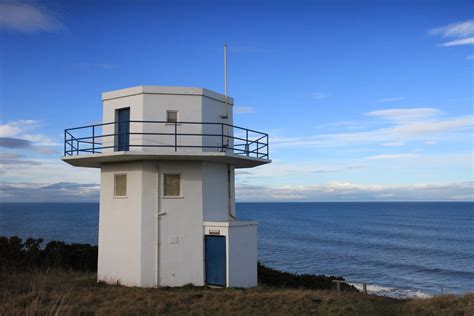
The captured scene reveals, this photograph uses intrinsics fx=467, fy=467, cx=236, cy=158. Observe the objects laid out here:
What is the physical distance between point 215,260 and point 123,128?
6.34 meters

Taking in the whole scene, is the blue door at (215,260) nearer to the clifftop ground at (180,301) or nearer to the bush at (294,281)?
the clifftop ground at (180,301)

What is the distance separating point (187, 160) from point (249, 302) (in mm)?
6030

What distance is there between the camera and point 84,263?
2359 cm

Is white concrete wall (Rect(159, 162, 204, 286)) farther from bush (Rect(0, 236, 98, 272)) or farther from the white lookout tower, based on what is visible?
bush (Rect(0, 236, 98, 272))

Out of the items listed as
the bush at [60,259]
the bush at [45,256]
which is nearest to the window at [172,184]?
the bush at [60,259]

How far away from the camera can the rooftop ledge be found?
1650cm

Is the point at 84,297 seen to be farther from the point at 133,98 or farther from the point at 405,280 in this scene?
the point at 405,280

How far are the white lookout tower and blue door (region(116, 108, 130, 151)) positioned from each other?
4cm

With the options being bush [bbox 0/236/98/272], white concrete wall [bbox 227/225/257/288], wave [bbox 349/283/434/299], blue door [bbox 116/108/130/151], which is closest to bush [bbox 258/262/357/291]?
wave [bbox 349/283/434/299]

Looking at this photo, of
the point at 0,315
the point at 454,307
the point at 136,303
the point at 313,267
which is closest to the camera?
the point at 0,315

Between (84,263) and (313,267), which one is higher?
(84,263)

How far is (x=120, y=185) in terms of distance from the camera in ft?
60.2

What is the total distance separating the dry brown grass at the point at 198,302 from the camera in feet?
42.0

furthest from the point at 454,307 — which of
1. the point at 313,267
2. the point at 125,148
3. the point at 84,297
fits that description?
the point at 313,267
